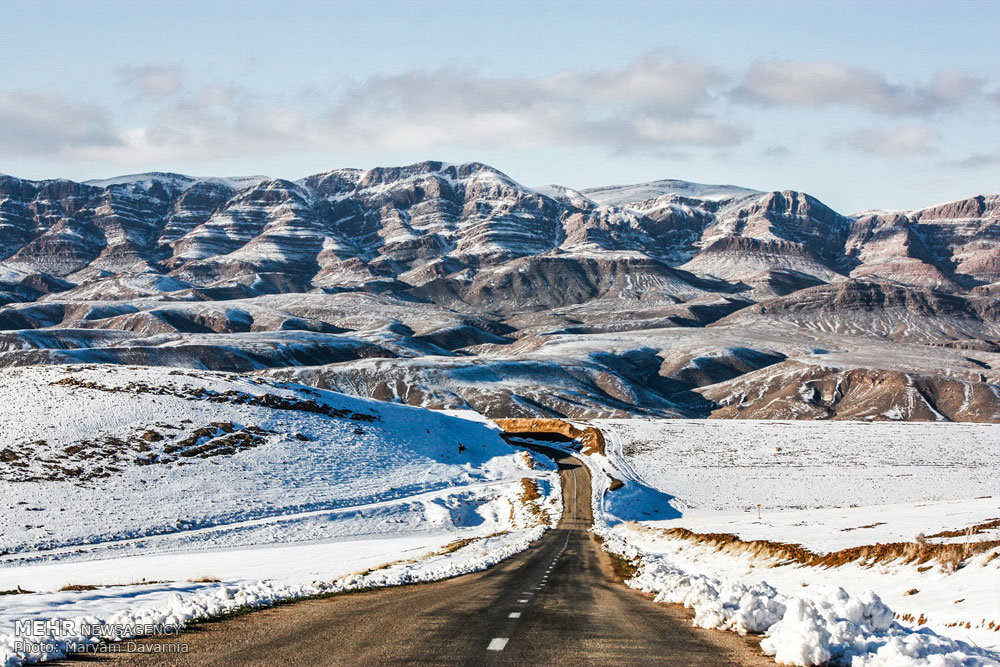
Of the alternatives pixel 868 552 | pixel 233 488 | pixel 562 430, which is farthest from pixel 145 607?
pixel 562 430

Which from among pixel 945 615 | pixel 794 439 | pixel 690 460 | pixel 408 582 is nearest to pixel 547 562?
pixel 408 582

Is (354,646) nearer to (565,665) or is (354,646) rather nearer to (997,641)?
(565,665)

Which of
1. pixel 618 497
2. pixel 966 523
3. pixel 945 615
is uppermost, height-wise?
pixel 945 615

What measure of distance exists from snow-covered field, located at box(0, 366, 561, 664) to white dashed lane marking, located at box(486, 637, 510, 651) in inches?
275

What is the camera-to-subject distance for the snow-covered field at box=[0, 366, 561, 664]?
34.6 metres

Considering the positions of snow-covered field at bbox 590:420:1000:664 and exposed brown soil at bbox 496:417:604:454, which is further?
exposed brown soil at bbox 496:417:604:454

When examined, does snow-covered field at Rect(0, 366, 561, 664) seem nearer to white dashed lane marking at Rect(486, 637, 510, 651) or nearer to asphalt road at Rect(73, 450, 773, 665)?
asphalt road at Rect(73, 450, 773, 665)

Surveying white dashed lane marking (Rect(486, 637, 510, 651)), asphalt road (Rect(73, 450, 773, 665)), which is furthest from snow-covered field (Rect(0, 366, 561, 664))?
white dashed lane marking (Rect(486, 637, 510, 651))

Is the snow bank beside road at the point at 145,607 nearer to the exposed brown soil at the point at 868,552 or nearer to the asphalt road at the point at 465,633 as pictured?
the asphalt road at the point at 465,633

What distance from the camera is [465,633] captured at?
43.0 ft

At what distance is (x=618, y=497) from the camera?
7162 centimetres

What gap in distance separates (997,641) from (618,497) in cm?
6090

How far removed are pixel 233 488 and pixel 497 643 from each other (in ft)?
165

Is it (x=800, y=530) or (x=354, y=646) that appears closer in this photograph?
(x=354, y=646)
